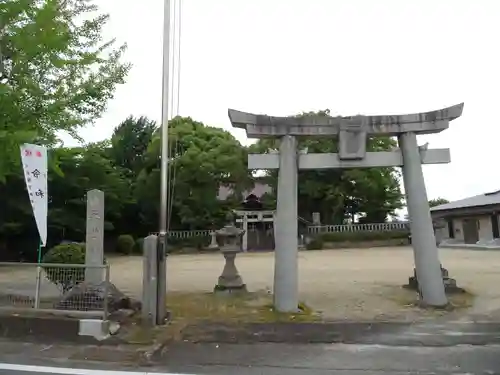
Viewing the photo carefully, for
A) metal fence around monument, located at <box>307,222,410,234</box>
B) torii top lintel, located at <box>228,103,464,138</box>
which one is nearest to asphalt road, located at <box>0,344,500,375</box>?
torii top lintel, located at <box>228,103,464,138</box>

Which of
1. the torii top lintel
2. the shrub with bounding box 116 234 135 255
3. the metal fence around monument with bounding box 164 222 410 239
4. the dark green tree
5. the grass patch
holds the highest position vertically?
the dark green tree

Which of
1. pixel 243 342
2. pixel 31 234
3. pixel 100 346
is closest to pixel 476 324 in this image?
pixel 243 342

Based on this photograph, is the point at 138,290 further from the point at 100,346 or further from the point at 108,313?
the point at 100,346

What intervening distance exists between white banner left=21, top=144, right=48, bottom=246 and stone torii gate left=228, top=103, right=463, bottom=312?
3.57m

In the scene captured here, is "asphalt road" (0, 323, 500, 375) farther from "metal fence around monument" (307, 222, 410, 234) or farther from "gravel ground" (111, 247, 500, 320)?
"metal fence around monument" (307, 222, 410, 234)

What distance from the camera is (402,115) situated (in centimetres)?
890

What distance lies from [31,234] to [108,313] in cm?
1893

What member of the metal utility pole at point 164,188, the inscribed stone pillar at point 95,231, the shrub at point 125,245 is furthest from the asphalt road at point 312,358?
the shrub at point 125,245

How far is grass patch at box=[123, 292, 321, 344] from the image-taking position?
6.64 metres

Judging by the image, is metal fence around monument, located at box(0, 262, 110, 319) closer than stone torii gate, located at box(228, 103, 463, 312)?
Yes

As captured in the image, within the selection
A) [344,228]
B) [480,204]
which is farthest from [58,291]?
[480,204]

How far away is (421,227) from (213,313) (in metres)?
4.39

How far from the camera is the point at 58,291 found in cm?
758

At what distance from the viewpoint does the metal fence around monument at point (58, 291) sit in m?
6.61
